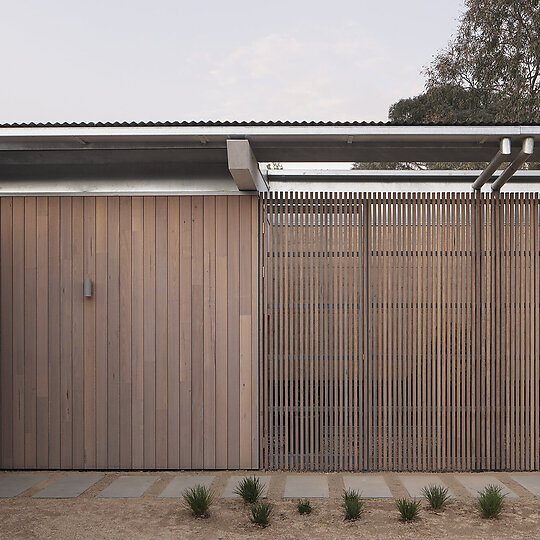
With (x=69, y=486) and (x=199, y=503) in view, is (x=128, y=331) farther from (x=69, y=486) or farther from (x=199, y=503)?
(x=199, y=503)

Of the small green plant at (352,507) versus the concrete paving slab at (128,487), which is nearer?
the small green plant at (352,507)

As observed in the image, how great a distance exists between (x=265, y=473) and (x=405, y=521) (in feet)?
5.69

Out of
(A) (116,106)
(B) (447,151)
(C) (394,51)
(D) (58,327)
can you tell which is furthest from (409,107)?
(D) (58,327)

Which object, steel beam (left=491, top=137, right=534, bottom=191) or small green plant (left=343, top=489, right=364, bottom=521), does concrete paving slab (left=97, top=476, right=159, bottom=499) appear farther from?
steel beam (left=491, top=137, right=534, bottom=191)

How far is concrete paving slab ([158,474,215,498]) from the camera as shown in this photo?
5.30 m

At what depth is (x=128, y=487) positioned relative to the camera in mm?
5500

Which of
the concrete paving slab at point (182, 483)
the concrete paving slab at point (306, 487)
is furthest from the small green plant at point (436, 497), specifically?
the concrete paving slab at point (182, 483)

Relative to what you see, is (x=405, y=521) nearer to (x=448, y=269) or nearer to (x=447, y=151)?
(x=448, y=269)

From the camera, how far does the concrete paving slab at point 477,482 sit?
5.21 meters

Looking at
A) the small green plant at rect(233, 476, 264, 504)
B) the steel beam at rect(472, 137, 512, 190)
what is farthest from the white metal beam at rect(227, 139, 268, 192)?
the small green plant at rect(233, 476, 264, 504)

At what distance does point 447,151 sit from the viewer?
5.75m

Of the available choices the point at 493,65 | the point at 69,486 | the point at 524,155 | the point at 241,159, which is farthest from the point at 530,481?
the point at 493,65

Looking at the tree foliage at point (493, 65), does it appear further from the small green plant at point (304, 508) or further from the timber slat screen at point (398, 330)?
the small green plant at point (304, 508)

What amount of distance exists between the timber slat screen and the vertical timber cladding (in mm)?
368
